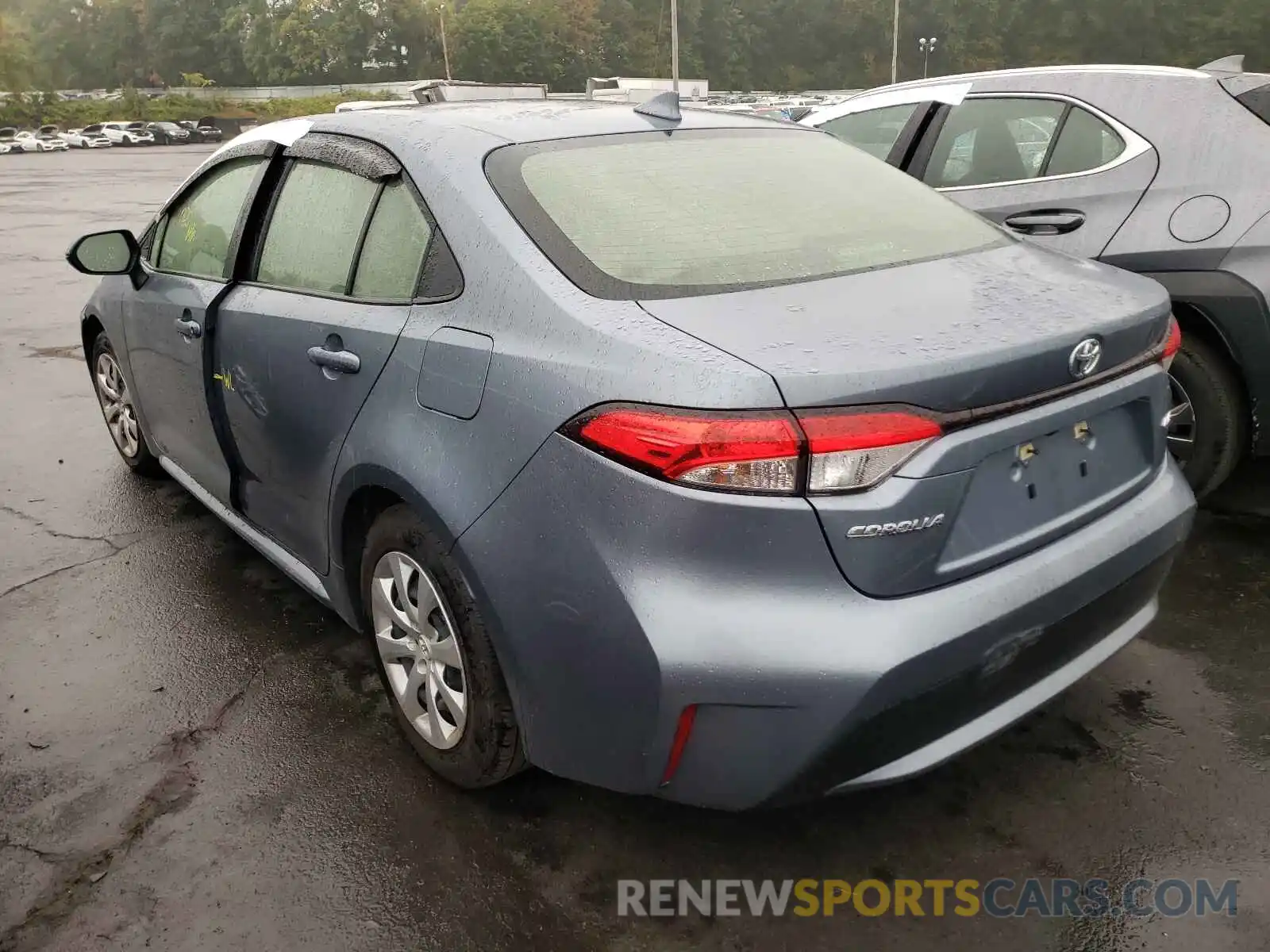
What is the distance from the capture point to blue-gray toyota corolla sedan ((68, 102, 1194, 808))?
1790 mm

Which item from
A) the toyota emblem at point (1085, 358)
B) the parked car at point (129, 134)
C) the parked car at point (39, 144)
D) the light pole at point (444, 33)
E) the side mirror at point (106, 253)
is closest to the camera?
the toyota emblem at point (1085, 358)

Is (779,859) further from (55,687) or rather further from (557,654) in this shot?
(55,687)

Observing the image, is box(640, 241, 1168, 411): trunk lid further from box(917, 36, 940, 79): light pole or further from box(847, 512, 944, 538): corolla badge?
box(917, 36, 940, 79): light pole

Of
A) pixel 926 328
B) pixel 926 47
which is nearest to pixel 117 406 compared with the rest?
pixel 926 328

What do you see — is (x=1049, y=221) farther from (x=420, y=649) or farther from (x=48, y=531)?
(x=48, y=531)

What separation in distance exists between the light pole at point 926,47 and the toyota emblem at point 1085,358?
94.0 meters

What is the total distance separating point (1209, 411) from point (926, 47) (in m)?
94.9

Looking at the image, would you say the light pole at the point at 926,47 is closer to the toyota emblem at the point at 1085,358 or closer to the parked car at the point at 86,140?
the parked car at the point at 86,140

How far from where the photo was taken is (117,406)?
4723 millimetres

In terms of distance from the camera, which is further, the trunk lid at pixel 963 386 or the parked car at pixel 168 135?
the parked car at pixel 168 135

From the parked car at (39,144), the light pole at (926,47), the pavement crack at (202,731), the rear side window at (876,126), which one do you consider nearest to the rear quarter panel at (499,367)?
the pavement crack at (202,731)

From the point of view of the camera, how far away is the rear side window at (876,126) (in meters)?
4.73

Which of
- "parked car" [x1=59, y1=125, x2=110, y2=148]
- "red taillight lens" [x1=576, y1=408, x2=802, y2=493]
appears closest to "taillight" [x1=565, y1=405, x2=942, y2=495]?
"red taillight lens" [x1=576, y1=408, x2=802, y2=493]

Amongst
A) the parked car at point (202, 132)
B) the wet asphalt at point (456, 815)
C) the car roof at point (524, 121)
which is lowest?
the parked car at point (202, 132)
